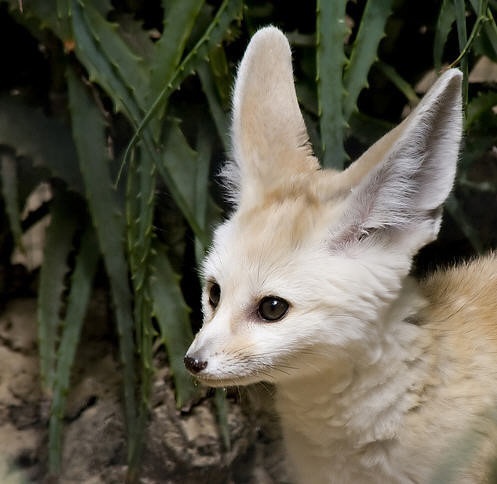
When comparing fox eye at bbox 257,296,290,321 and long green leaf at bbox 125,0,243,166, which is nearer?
fox eye at bbox 257,296,290,321

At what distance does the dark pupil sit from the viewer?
177cm

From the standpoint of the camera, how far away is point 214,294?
1.92m

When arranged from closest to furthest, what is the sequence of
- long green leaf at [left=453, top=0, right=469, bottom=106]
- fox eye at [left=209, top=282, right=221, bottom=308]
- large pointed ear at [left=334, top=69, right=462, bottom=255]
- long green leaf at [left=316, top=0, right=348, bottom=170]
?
large pointed ear at [left=334, top=69, right=462, bottom=255]
fox eye at [left=209, top=282, right=221, bottom=308]
long green leaf at [left=453, top=0, right=469, bottom=106]
long green leaf at [left=316, top=0, right=348, bottom=170]

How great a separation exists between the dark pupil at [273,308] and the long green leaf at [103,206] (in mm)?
818

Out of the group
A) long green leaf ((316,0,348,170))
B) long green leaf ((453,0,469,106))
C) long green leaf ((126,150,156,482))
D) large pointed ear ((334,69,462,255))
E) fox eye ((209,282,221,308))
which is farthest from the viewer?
long green leaf ((126,150,156,482))

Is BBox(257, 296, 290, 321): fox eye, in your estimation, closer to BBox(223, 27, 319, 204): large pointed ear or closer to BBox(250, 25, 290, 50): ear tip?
BBox(223, 27, 319, 204): large pointed ear

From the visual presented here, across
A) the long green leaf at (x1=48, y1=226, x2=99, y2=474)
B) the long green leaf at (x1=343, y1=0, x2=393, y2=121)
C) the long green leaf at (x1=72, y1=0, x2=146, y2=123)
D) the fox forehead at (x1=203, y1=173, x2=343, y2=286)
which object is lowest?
the long green leaf at (x1=48, y1=226, x2=99, y2=474)

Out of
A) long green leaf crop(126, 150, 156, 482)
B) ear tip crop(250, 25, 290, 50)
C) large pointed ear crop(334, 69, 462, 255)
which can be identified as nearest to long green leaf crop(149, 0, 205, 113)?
long green leaf crop(126, 150, 156, 482)

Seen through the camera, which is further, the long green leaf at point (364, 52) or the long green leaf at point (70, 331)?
the long green leaf at point (70, 331)

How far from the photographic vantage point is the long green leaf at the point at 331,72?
2.26m

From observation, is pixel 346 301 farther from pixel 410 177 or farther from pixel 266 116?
pixel 266 116

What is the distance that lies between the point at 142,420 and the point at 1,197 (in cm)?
86

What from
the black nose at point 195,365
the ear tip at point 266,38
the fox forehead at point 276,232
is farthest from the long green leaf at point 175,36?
the black nose at point 195,365

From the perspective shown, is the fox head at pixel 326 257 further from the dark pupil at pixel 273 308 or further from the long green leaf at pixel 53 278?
the long green leaf at pixel 53 278
